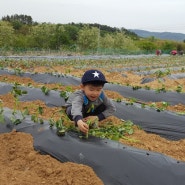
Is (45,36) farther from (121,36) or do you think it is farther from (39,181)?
(39,181)

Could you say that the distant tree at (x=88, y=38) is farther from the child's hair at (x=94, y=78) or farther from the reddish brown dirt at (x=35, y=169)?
the reddish brown dirt at (x=35, y=169)

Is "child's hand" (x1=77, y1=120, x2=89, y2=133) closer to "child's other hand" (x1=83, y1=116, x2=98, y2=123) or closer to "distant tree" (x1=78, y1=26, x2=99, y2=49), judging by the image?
"child's other hand" (x1=83, y1=116, x2=98, y2=123)

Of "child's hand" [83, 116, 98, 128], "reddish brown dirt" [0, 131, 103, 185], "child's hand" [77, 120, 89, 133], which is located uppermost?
"child's hand" [77, 120, 89, 133]

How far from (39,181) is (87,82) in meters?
1.32

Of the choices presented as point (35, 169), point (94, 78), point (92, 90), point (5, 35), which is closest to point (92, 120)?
point (92, 90)

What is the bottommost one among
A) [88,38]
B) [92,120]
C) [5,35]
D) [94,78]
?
[88,38]

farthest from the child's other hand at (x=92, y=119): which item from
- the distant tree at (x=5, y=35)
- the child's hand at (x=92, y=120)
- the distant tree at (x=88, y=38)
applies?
the distant tree at (x=88, y=38)

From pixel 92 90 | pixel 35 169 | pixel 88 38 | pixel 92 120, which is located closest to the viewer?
pixel 35 169

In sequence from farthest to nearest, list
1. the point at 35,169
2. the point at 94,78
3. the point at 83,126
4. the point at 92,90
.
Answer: the point at 92,90 < the point at 94,78 < the point at 83,126 < the point at 35,169

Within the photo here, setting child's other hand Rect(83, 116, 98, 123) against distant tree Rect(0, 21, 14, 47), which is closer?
child's other hand Rect(83, 116, 98, 123)

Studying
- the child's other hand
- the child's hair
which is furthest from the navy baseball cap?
the child's other hand

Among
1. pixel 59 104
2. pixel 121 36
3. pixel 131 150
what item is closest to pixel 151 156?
pixel 131 150

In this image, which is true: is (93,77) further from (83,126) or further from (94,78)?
(83,126)

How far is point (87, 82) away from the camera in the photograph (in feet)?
14.1
